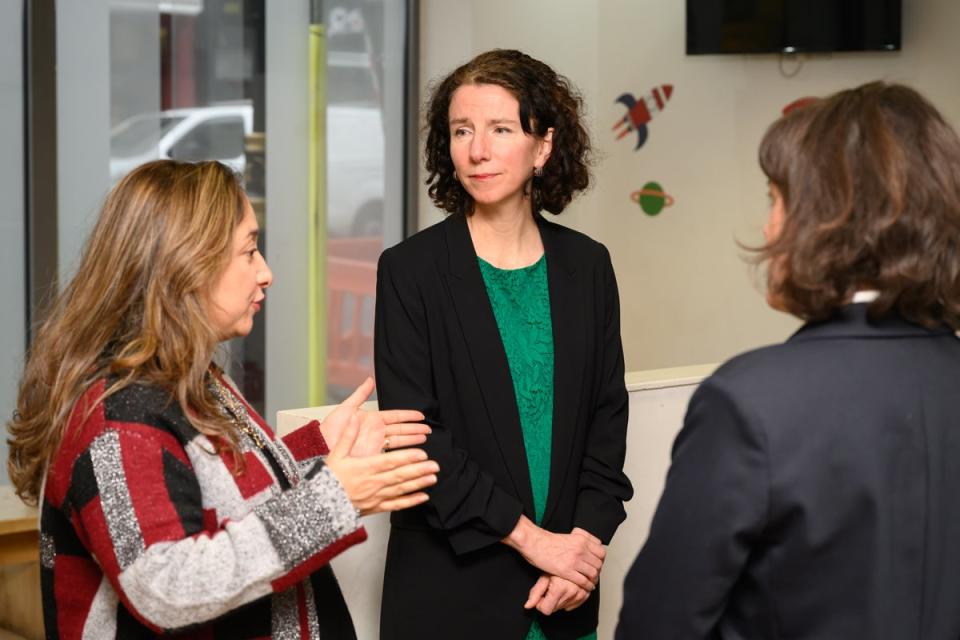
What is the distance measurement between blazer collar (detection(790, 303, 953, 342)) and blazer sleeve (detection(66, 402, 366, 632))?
1.94ft

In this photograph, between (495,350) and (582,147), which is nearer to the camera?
(495,350)

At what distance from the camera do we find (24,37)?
13.5 ft

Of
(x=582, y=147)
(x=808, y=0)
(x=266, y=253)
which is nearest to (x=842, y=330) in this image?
(x=582, y=147)

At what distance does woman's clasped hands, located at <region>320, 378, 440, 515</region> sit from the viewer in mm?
1460

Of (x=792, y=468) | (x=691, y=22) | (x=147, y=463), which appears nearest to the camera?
(x=792, y=468)

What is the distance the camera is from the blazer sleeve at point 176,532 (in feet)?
4.32

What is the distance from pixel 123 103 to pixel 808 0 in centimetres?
300

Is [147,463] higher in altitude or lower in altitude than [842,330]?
lower

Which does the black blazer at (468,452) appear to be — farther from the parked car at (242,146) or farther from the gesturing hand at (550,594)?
the parked car at (242,146)

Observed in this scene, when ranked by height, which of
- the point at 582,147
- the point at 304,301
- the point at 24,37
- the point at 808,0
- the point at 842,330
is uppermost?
the point at 808,0

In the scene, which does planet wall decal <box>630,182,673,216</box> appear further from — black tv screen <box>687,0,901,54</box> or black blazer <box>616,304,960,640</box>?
black blazer <box>616,304,960,640</box>

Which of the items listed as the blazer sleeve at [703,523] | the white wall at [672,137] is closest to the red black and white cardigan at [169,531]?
the blazer sleeve at [703,523]

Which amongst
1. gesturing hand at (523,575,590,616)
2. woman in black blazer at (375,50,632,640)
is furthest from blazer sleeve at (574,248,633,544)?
gesturing hand at (523,575,590,616)

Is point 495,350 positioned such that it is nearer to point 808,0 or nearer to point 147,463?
point 147,463
